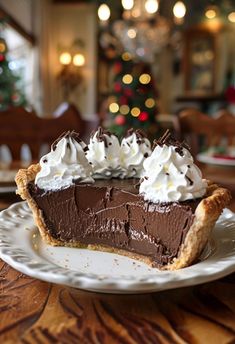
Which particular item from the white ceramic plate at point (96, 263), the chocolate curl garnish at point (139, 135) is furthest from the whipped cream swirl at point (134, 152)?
the white ceramic plate at point (96, 263)

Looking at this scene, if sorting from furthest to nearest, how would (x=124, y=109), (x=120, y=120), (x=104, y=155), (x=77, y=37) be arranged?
(x=77, y=37)
(x=124, y=109)
(x=120, y=120)
(x=104, y=155)

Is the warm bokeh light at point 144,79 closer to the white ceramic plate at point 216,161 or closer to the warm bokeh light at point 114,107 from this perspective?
the warm bokeh light at point 114,107

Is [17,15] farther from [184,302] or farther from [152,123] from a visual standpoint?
[184,302]

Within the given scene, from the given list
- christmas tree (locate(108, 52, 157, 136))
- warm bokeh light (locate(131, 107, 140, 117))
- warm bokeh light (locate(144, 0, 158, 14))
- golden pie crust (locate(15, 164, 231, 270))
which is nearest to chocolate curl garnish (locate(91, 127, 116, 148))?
golden pie crust (locate(15, 164, 231, 270))

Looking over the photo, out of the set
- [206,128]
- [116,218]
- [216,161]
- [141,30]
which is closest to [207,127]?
[206,128]

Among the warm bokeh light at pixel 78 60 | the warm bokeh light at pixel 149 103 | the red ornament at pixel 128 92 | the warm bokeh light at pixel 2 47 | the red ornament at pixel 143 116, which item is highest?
the warm bokeh light at pixel 2 47

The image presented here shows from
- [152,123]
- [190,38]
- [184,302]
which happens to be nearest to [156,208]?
[184,302]

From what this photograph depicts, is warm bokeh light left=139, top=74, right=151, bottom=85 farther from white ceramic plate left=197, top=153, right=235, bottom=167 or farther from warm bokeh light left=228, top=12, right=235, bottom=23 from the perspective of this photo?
warm bokeh light left=228, top=12, right=235, bottom=23

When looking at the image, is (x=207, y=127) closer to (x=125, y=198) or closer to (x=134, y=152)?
(x=134, y=152)
